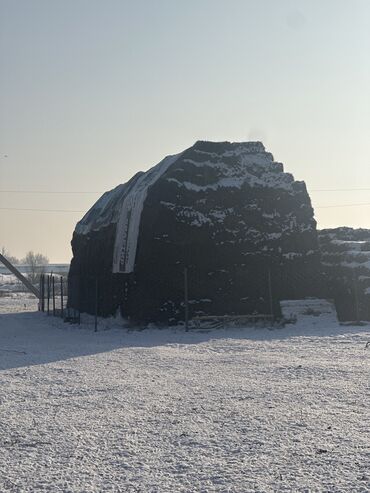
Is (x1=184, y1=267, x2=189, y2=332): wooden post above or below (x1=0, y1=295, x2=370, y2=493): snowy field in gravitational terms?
above

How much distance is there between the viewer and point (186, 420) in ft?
24.1

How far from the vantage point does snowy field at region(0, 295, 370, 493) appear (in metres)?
5.17

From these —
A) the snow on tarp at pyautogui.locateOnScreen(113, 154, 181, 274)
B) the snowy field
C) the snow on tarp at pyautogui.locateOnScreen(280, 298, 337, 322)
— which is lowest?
the snowy field

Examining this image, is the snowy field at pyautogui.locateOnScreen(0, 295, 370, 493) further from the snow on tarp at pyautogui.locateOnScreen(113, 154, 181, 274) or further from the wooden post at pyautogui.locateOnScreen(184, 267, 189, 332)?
the snow on tarp at pyautogui.locateOnScreen(113, 154, 181, 274)

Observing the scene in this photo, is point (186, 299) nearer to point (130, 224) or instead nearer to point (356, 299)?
point (130, 224)

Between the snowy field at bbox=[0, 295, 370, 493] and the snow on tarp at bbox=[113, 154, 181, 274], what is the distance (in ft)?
25.0

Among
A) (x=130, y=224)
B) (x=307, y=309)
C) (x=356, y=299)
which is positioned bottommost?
(x=307, y=309)

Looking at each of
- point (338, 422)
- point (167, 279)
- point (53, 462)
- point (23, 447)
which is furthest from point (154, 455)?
point (167, 279)

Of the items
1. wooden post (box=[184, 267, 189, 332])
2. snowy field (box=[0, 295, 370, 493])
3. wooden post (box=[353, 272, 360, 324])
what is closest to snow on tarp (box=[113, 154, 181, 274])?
wooden post (box=[184, 267, 189, 332])

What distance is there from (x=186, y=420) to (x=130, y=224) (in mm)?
16021

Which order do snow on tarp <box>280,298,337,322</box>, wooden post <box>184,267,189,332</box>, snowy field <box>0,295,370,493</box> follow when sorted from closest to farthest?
1. snowy field <box>0,295,370,493</box>
2. wooden post <box>184,267,189,332</box>
3. snow on tarp <box>280,298,337,322</box>

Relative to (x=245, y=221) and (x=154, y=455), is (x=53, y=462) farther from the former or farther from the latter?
(x=245, y=221)

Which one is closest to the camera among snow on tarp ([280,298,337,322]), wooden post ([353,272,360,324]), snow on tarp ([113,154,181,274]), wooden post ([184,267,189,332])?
wooden post ([184,267,189,332])

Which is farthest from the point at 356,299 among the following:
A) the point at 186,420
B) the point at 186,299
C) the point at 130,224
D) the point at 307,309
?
the point at 186,420
